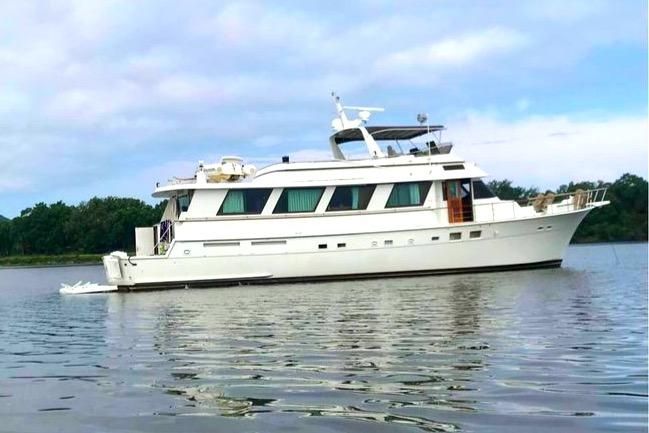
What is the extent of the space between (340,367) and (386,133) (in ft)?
60.8

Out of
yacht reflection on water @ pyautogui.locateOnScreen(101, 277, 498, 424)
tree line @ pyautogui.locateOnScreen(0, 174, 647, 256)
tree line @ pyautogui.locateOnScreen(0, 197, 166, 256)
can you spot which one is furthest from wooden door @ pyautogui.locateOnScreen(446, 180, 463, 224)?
tree line @ pyautogui.locateOnScreen(0, 197, 166, 256)

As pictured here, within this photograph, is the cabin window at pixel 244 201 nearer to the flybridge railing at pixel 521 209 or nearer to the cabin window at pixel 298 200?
the cabin window at pixel 298 200

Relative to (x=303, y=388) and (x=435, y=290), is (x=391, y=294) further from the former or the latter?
(x=303, y=388)

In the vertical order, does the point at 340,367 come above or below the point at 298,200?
below

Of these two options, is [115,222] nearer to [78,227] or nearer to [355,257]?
[78,227]

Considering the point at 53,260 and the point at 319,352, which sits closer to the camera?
the point at 319,352

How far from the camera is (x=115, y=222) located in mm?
70938

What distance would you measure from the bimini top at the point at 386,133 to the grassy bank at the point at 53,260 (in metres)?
47.4

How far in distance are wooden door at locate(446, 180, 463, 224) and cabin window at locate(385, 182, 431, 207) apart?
730mm

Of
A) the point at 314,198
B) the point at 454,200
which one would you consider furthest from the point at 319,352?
the point at 454,200

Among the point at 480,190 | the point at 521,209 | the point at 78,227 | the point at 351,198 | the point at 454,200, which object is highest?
the point at 78,227

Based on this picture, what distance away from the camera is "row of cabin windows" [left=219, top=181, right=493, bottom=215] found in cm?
2191

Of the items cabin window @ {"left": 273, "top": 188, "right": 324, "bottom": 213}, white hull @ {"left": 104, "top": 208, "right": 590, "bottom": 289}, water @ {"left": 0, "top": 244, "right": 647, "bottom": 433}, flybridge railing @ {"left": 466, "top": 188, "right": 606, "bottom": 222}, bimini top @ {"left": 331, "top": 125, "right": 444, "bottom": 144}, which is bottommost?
water @ {"left": 0, "top": 244, "right": 647, "bottom": 433}

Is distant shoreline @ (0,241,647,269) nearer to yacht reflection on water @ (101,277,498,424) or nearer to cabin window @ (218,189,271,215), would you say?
cabin window @ (218,189,271,215)
